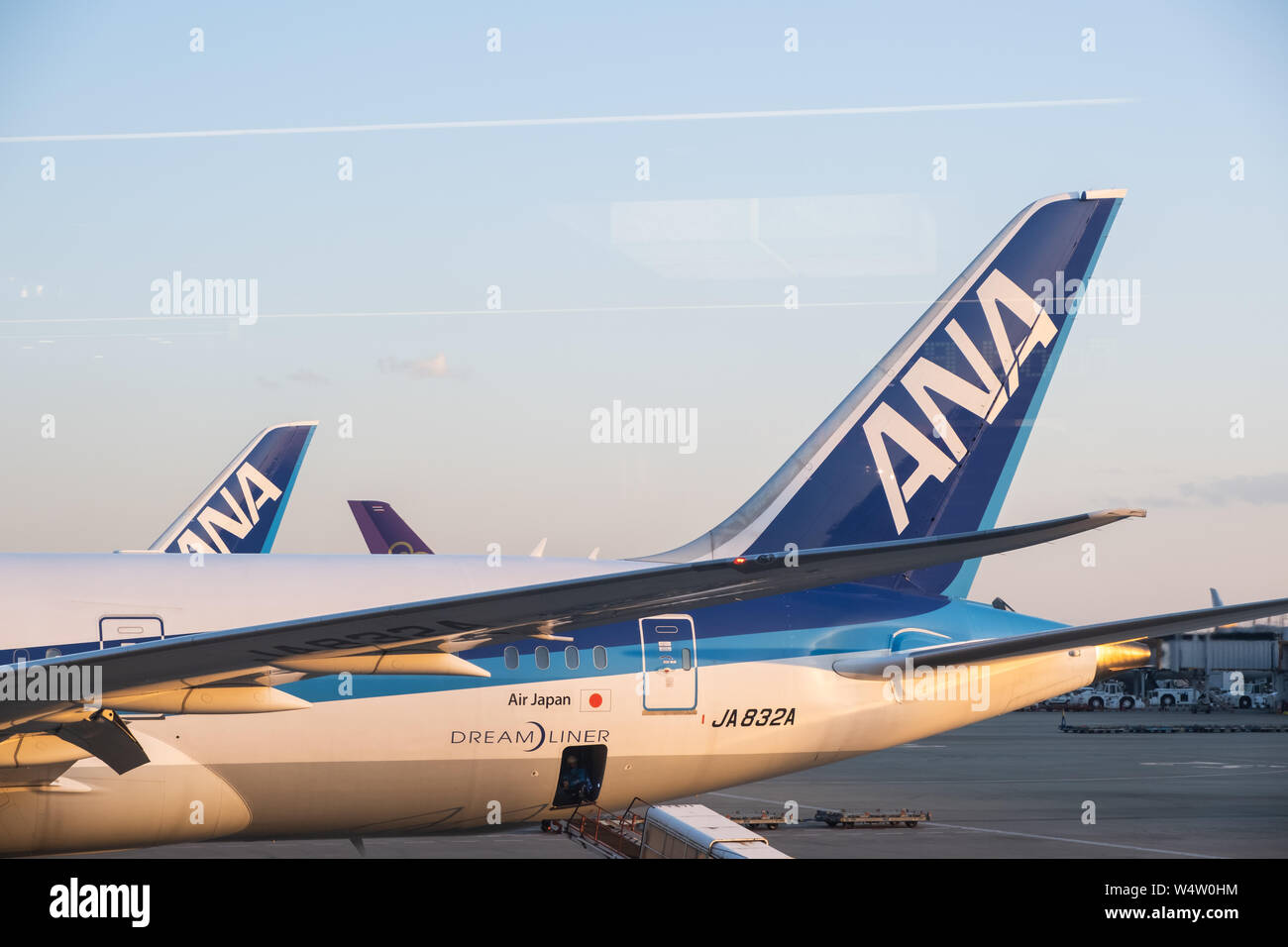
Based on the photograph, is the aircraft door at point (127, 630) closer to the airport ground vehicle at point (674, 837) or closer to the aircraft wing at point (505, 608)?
the aircraft wing at point (505, 608)

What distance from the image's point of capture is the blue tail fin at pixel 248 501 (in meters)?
29.1

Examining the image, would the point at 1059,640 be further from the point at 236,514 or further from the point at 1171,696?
the point at 1171,696

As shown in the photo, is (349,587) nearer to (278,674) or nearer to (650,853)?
(278,674)

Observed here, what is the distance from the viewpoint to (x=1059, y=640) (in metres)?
14.4

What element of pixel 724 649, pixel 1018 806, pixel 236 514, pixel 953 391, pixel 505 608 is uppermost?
pixel 953 391

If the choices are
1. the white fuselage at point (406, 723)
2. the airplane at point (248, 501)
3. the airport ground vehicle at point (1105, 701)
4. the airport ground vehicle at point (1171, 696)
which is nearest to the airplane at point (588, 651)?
the white fuselage at point (406, 723)

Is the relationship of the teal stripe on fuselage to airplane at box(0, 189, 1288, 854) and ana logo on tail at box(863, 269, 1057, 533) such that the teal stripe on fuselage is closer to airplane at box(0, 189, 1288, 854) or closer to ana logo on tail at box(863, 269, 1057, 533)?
airplane at box(0, 189, 1288, 854)

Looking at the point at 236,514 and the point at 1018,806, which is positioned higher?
the point at 236,514

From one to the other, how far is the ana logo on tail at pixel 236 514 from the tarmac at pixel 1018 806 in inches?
281

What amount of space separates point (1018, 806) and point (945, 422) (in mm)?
13694

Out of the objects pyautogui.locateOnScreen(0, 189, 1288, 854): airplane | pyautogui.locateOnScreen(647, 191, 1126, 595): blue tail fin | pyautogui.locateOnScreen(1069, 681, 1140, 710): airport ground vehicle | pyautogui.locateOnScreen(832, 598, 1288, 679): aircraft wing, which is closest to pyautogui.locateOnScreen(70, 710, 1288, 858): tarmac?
pyautogui.locateOnScreen(0, 189, 1288, 854): airplane

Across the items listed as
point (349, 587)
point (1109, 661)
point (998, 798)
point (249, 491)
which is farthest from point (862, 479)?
point (249, 491)

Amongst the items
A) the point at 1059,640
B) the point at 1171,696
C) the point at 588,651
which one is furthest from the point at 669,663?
the point at 1171,696
